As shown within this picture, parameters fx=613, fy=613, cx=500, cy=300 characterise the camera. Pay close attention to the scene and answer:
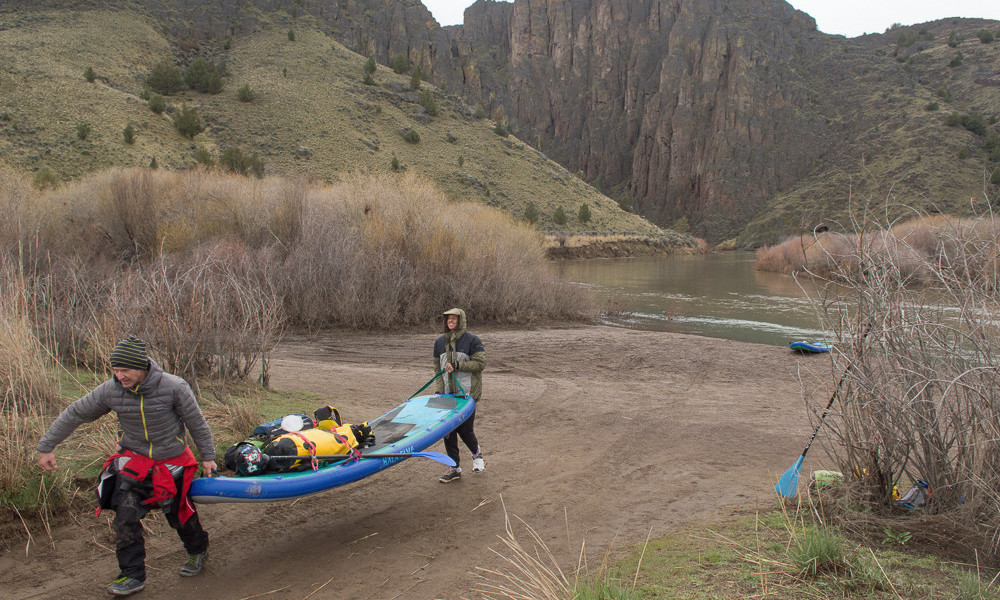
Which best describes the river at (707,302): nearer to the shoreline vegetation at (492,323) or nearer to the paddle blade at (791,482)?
the shoreline vegetation at (492,323)

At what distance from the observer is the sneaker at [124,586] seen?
390 cm

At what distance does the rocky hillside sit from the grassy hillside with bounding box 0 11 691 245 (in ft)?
23.5

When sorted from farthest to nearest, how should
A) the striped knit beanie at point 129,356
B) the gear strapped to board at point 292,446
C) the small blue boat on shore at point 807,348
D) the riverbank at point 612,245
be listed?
the riverbank at point 612,245 → the small blue boat on shore at point 807,348 → the gear strapped to board at point 292,446 → the striped knit beanie at point 129,356

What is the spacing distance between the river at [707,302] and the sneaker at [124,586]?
630 inches

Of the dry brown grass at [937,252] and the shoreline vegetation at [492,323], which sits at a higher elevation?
the dry brown grass at [937,252]

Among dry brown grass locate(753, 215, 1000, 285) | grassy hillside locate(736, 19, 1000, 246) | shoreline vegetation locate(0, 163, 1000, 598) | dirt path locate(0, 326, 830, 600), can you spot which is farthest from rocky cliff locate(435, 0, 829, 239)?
dry brown grass locate(753, 215, 1000, 285)

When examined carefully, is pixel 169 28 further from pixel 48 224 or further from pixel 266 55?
pixel 48 224

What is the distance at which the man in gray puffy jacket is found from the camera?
3.87 m

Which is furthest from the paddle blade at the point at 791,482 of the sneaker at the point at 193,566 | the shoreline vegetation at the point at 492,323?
the sneaker at the point at 193,566

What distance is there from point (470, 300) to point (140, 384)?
15091 mm

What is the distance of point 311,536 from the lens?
4930 mm

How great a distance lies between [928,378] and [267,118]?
55872 millimetres

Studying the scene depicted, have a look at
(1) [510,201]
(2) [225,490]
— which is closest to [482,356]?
(2) [225,490]

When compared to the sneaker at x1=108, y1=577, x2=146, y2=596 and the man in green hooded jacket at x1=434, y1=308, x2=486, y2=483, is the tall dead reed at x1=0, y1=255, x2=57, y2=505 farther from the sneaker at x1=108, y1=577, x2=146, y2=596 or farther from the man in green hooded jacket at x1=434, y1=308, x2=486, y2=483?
the man in green hooded jacket at x1=434, y1=308, x2=486, y2=483
